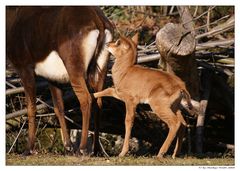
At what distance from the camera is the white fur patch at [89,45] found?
27.7 feet

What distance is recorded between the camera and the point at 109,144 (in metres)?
12.7

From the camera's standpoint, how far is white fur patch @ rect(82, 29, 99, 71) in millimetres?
8438

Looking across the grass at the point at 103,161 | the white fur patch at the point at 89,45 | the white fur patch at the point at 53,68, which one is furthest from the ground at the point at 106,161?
the white fur patch at the point at 89,45

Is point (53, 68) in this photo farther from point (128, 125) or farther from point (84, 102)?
point (128, 125)

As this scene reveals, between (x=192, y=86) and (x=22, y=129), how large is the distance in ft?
12.7

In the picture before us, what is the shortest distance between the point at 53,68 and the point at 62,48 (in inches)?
17.5

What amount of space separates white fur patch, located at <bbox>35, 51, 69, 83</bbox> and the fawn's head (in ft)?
2.73

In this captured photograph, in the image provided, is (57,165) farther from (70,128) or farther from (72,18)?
(70,128)

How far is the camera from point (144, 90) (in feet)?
27.9

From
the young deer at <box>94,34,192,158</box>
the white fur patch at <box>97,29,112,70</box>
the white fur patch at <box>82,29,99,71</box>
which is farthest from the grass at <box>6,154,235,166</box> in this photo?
the white fur patch at <box>97,29,112,70</box>

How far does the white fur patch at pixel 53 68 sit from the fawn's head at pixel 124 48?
83 centimetres

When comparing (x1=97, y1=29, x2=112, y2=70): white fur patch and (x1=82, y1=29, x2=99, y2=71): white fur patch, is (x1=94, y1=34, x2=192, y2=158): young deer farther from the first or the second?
(x1=82, y1=29, x2=99, y2=71): white fur patch

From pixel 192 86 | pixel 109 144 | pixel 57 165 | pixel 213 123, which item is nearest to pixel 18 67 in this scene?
pixel 57 165

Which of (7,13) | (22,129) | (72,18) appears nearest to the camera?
(72,18)
